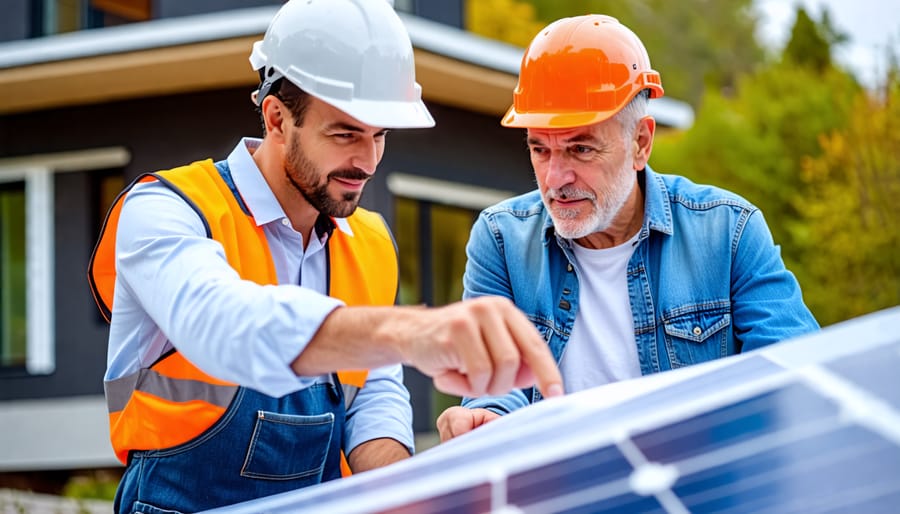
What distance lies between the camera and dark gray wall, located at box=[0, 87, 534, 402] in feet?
33.9

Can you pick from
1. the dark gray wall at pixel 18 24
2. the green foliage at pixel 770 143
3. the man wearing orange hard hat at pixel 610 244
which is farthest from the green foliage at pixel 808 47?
the man wearing orange hard hat at pixel 610 244

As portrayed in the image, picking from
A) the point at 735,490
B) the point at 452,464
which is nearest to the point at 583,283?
the point at 452,464

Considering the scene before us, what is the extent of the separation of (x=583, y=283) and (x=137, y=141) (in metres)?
8.25

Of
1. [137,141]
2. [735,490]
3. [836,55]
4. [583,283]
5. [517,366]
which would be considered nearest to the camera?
[735,490]

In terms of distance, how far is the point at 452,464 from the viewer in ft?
5.73

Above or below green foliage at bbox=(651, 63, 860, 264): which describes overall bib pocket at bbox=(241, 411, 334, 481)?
below

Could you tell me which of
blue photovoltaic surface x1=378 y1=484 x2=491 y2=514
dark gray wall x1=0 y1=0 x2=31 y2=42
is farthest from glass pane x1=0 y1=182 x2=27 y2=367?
blue photovoltaic surface x1=378 y1=484 x2=491 y2=514

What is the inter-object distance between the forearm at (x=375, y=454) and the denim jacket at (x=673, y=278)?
0.23 meters

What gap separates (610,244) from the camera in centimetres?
311

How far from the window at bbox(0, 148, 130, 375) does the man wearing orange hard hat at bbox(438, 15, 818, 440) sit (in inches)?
327

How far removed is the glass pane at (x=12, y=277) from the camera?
1125 centimetres

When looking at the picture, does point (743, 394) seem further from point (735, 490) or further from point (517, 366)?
point (517, 366)

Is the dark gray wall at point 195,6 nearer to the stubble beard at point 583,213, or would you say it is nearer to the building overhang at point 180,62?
the building overhang at point 180,62

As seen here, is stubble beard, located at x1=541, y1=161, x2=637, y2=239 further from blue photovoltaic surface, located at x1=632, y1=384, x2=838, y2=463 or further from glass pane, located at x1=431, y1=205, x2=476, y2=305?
glass pane, located at x1=431, y1=205, x2=476, y2=305
